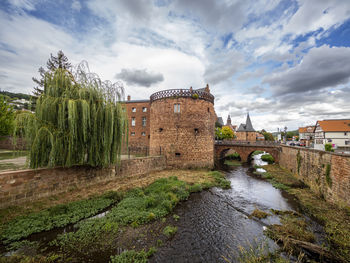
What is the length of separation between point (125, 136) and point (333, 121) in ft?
160

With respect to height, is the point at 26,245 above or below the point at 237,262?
above

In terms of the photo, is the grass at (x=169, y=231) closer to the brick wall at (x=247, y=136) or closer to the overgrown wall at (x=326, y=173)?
the overgrown wall at (x=326, y=173)

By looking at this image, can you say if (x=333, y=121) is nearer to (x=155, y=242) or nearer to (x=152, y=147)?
(x=152, y=147)

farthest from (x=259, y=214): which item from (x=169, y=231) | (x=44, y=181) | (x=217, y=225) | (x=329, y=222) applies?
(x=44, y=181)

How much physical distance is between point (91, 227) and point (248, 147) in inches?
900

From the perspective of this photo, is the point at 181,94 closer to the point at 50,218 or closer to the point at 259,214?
the point at 259,214

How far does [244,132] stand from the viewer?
4659 centimetres

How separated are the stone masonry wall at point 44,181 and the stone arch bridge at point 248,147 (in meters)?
18.9

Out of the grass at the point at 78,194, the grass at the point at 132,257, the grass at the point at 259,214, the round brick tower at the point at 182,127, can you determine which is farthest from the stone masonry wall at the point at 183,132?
the grass at the point at 132,257

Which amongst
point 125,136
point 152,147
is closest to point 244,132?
point 152,147

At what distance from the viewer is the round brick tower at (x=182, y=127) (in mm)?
15078

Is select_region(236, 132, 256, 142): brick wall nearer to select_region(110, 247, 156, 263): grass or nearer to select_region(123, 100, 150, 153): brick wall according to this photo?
select_region(123, 100, 150, 153): brick wall

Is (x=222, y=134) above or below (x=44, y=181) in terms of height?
above

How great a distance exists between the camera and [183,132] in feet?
49.5
